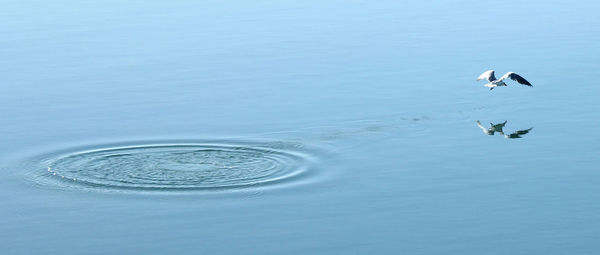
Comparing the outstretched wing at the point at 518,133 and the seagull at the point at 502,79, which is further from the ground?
the seagull at the point at 502,79

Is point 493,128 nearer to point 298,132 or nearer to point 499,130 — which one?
point 499,130

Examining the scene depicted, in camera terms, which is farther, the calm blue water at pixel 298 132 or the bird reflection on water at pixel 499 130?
the bird reflection on water at pixel 499 130

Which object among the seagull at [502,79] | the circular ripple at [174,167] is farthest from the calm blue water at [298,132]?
the seagull at [502,79]

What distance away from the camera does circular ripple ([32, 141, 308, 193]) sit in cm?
3528

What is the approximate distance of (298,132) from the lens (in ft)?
131

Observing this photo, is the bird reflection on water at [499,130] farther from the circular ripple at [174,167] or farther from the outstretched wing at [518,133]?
the circular ripple at [174,167]

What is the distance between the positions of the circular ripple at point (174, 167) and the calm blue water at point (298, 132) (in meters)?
0.08

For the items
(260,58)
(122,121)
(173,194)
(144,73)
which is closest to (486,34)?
(260,58)

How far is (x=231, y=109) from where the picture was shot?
4266cm

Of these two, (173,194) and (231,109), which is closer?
(173,194)

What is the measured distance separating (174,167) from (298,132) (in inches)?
195

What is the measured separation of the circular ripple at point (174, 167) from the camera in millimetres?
35281

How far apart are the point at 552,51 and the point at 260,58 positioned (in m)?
11.2

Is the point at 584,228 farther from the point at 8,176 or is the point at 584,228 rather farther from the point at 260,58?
the point at 260,58
